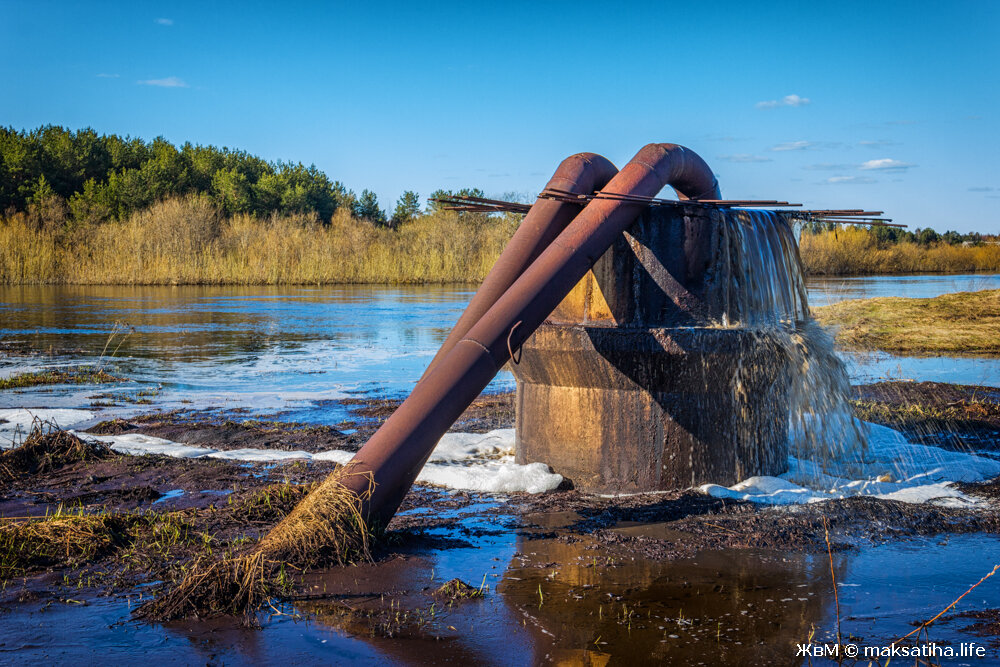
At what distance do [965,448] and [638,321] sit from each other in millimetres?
3765

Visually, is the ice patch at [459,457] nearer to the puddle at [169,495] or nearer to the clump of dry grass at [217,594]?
the puddle at [169,495]

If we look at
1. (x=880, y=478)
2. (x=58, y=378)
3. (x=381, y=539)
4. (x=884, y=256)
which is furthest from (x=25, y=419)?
(x=884, y=256)

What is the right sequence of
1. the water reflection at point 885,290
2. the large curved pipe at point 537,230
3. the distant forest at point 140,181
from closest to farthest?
the large curved pipe at point 537,230, the water reflection at point 885,290, the distant forest at point 140,181

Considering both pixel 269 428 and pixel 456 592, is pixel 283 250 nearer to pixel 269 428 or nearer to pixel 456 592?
pixel 269 428

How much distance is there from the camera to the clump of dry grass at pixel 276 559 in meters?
4.07

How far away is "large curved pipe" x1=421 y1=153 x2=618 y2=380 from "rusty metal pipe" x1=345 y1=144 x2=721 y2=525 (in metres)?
0.43

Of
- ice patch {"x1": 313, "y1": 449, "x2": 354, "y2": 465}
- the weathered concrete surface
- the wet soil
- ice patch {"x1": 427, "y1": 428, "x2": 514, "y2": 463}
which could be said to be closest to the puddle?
ice patch {"x1": 313, "y1": 449, "x2": 354, "y2": 465}

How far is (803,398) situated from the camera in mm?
7141

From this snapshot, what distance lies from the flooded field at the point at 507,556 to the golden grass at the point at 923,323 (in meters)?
8.10

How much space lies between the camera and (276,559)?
454 cm

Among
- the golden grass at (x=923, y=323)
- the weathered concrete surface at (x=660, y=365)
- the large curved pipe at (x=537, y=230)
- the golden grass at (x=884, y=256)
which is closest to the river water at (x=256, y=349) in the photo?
the golden grass at (x=923, y=323)

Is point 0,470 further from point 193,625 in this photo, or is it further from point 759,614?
point 759,614

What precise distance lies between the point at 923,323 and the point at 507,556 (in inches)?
605

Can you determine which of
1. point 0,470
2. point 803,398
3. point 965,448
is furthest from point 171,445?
point 965,448
